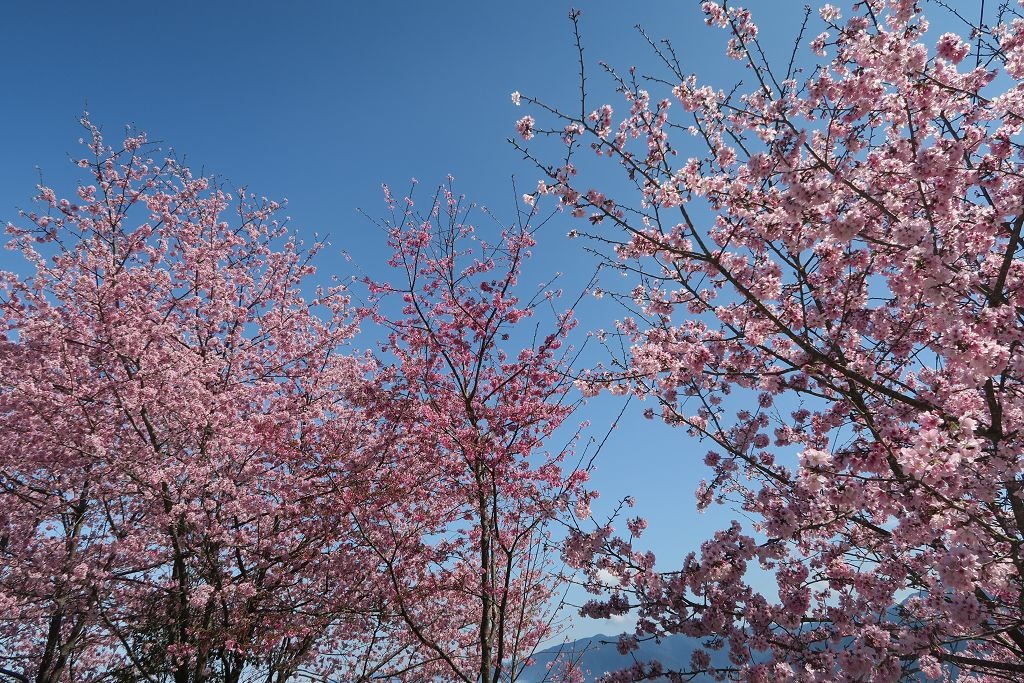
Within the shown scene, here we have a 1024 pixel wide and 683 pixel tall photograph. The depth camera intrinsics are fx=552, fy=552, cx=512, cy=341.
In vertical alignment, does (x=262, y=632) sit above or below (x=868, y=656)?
above

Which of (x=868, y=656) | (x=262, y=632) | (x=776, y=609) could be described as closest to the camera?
(x=868, y=656)

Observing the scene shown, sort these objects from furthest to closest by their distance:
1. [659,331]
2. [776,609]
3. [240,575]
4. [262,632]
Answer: [240,575], [262,632], [659,331], [776,609]

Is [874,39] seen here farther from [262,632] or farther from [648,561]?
[262,632]

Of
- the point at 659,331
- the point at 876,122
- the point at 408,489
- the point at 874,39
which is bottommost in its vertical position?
the point at 408,489

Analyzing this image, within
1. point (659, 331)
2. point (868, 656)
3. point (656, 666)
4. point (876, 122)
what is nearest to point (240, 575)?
point (656, 666)

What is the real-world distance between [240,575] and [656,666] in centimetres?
801

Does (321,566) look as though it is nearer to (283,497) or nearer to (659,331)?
(283,497)

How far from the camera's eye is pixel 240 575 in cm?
1018

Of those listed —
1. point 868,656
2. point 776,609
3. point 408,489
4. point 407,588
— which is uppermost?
point 408,489

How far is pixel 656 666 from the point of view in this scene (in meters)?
5.57

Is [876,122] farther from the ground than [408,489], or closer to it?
farther from the ground

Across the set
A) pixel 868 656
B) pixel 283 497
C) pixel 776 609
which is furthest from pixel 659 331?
pixel 283 497

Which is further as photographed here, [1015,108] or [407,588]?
[407,588]

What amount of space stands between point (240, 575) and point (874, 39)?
12124 millimetres
